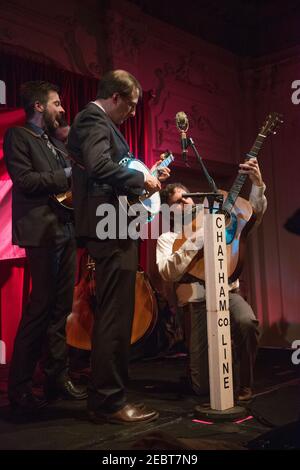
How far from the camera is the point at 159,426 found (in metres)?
2.07

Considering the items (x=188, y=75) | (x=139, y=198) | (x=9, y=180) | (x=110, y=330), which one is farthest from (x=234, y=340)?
(x=188, y=75)

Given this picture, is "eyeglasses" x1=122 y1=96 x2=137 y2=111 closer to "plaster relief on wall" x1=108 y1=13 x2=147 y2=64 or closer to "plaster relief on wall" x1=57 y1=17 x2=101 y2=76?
"plaster relief on wall" x1=57 y1=17 x2=101 y2=76

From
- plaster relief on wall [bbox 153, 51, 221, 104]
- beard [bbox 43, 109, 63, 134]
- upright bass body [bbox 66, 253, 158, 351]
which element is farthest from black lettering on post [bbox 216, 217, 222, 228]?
plaster relief on wall [bbox 153, 51, 221, 104]

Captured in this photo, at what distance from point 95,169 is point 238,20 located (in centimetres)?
454

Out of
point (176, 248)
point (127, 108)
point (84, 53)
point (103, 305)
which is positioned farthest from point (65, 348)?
point (84, 53)

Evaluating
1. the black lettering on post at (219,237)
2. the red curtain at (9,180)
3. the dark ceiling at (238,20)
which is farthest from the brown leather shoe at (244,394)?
the dark ceiling at (238,20)

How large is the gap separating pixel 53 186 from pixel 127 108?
557 millimetres

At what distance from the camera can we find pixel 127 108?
2266 millimetres

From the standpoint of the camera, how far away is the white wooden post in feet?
7.11

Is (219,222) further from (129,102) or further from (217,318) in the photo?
(129,102)

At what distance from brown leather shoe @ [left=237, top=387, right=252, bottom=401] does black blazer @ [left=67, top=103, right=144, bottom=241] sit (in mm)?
1179

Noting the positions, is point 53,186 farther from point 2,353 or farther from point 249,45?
point 249,45

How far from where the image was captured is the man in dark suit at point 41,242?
7.83 ft

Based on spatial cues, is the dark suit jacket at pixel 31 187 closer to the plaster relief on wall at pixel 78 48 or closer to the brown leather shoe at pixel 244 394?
the brown leather shoe at pixel 244 394
